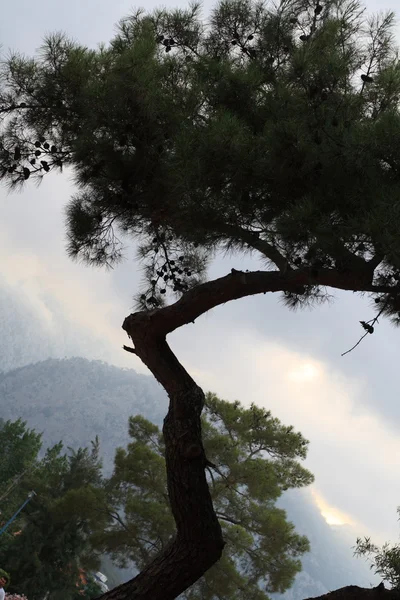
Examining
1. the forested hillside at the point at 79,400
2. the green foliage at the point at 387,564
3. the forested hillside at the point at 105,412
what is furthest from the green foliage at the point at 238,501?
the forested hillside at the point at 105,412

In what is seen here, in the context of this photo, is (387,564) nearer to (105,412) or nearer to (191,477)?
(191,477)

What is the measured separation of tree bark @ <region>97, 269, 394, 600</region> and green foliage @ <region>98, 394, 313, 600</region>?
950 centimetres

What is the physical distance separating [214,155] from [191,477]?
1.51 metres

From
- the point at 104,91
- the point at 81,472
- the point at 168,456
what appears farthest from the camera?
the point at 81,472

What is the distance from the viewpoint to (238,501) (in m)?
13.3

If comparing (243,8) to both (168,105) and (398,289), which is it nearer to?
(168,105)

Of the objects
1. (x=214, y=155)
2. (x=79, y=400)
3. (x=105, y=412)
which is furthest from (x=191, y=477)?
(x=79, y=400)

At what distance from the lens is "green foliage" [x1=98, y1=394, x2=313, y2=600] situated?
1243 centimetres

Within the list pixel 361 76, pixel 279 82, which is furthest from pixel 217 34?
pixel 361 76

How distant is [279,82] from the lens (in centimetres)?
304

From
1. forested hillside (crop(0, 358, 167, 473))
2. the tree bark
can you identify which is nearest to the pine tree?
the tree bark

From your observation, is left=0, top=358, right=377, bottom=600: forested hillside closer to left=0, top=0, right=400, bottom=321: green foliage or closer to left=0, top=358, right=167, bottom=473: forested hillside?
left=0, top=358, right=167, bottom=473: forested hillside

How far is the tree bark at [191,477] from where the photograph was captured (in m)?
2.72

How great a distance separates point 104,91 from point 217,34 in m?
1.11
